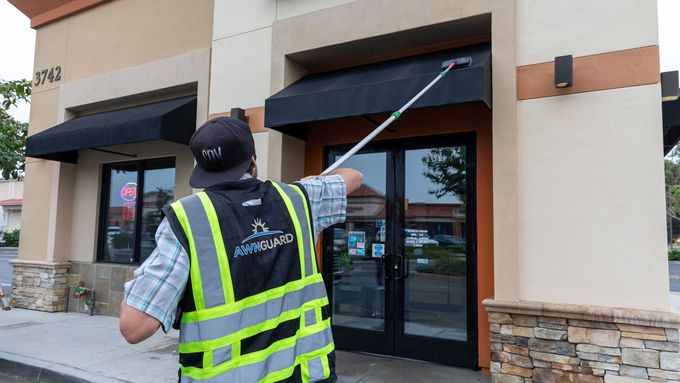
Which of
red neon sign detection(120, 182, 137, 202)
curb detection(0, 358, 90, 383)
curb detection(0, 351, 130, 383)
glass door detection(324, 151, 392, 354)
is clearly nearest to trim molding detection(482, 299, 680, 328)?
glass door detection(324, 151, 392, 354)

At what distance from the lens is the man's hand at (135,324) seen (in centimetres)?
143

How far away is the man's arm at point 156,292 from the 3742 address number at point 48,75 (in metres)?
9.49

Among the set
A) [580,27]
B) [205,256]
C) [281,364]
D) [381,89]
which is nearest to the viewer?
[205,256]

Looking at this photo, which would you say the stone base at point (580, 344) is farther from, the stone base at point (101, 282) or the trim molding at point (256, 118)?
the stone base at point (101, 282)

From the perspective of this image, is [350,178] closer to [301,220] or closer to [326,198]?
[326,198]

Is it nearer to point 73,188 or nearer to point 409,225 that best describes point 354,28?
point 409,225

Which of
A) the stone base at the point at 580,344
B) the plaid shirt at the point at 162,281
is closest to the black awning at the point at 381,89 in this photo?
the stone base at the point at 580,344

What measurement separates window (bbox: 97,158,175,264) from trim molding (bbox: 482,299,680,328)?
5807 millimetres

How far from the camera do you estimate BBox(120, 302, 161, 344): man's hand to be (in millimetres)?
1427

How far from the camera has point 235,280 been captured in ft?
5.24

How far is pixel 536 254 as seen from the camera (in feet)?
14.6

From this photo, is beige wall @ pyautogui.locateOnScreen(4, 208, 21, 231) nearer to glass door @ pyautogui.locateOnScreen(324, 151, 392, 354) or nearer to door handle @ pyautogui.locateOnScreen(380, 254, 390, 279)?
glass door @ pyautogui.locateOnScreen(324, 151, 392, 354)

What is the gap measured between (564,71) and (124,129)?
588 centimetres

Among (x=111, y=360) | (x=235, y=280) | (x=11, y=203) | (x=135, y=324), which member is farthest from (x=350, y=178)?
(x=11, y=203)
